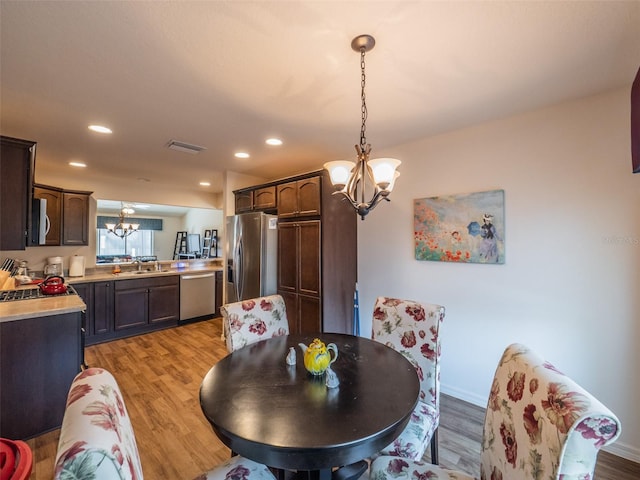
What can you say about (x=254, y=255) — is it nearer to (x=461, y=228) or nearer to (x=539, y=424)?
(x=461, y=228)

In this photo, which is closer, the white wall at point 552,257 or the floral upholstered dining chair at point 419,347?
the floral upholstered dining chair at point 419,347

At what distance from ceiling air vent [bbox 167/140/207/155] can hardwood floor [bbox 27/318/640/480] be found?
2440mm

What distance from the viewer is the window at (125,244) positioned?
485 cm

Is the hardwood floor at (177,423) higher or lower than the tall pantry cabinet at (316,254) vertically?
lower

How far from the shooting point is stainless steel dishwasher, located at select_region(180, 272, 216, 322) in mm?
4809

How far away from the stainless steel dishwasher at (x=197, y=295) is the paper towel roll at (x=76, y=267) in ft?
4.37

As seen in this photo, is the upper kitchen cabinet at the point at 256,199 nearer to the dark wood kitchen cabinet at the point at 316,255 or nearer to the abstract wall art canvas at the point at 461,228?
the dark wood kitchen cabinet at the point at 316,255

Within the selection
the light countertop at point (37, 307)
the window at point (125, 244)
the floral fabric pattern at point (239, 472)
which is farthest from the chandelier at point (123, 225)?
the floral fabric pattern at point (239, 472)

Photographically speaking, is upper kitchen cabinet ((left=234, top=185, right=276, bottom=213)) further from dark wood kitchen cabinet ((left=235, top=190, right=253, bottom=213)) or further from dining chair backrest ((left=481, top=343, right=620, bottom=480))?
dining chair backrest ((left=481, top=343, right=620, bottom=480))

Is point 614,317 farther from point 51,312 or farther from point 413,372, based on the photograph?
point 51,312

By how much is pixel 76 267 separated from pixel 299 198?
11.3ft

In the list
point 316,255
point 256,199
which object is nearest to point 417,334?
point 316,255

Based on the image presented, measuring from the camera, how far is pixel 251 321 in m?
2.05

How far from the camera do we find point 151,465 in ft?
5.98
